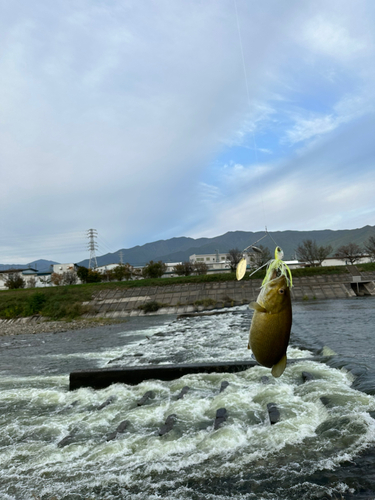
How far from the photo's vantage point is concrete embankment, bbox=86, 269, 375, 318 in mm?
43500

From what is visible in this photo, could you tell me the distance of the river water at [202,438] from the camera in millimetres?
5473

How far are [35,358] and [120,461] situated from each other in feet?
50.0

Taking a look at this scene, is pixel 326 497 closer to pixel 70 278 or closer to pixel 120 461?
pixel 120 461

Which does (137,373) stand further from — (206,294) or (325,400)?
(206,294)

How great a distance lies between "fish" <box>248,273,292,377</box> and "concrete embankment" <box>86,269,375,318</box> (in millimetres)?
39817

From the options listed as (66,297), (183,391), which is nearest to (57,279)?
(66,297)

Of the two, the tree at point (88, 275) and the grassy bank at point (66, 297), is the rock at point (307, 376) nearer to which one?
the grassy bank at point (66, 297)

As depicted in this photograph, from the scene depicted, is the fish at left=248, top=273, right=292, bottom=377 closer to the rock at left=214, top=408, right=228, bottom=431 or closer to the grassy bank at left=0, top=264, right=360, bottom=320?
the rock at left=214, top=408, right=228, bottom=431

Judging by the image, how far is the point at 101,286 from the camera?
5416 cm

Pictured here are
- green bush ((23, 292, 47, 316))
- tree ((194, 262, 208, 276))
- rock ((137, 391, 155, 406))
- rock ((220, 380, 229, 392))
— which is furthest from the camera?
tree ((194, 262, 208, 276))

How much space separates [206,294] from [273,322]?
1762 inches

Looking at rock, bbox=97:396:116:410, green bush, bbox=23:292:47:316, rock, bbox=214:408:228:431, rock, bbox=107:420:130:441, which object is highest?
green bush, bbox=23:292:47:316

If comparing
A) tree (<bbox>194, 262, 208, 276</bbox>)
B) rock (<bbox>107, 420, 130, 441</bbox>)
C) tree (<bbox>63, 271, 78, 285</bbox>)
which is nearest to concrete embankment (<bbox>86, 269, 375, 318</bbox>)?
tree (<bbox>194, 262, 208, 276</bbox>)

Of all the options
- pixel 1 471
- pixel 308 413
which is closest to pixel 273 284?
pixel 308 413
